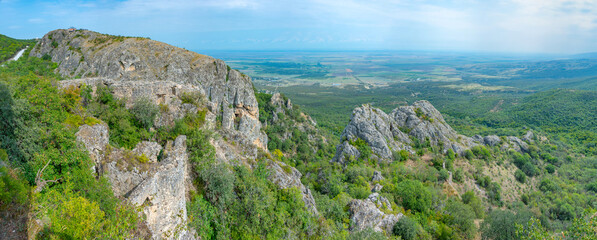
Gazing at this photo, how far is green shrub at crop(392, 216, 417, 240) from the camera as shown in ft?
79.4

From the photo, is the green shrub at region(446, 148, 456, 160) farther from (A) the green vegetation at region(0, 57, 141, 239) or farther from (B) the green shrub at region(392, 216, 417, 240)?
(A) the green vegetation at region(0, 57, 141, 239)

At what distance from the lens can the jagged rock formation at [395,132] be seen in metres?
47.1

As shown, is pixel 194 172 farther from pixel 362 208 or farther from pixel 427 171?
pixel 427 171

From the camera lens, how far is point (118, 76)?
43.1 meters

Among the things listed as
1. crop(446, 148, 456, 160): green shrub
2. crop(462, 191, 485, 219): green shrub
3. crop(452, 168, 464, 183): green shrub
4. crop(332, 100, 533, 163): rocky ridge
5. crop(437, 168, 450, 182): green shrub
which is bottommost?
crop(462, 191, 485, 219): green shrub

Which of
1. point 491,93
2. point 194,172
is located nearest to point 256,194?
point 194,172

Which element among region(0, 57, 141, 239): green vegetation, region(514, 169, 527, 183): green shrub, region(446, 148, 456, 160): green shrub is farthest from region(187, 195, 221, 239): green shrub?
region(514, 169, 527, 183): green shrub

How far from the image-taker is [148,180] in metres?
12.9

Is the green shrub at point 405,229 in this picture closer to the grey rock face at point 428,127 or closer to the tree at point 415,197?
the tree at point 415,197

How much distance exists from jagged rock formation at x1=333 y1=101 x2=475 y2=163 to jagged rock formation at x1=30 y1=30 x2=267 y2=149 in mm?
17666

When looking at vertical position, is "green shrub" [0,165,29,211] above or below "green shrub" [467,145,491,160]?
above

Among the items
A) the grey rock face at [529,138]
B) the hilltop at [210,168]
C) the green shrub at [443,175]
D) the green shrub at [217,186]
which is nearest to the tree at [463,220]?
the hilltop at [210,168]

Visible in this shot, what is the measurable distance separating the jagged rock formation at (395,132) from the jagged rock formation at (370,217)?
1827 centimetres

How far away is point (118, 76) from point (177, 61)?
990 cm
